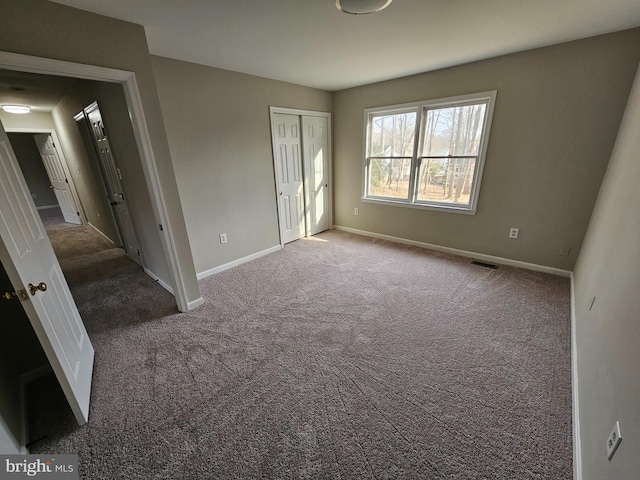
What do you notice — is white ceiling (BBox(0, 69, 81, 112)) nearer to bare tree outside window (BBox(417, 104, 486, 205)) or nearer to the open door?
the open door

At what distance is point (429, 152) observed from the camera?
3.65 meters

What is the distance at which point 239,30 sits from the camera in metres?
2.06

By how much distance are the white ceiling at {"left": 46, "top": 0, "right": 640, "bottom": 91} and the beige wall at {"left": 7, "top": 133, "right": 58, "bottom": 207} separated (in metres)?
8.63

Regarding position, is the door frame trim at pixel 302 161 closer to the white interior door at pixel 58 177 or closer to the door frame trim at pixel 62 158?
the door frame trim at pixel 62 158

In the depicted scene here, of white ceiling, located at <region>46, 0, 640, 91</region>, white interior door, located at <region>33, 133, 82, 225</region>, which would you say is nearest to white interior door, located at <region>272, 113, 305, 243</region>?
white ceiling, located at <region>46, 0, 640, 91</region>

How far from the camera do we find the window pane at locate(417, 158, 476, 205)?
3414 mm

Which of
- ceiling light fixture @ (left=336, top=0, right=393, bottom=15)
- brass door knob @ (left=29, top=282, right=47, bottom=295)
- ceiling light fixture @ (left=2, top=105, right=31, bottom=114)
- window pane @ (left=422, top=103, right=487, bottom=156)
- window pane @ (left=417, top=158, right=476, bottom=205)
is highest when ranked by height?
ceiling light fixture @ (left=336, top=0, right=393, bottom=15)

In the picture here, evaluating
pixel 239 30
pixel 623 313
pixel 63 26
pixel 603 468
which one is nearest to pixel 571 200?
pixel 623 313

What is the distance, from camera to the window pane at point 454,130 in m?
3.21

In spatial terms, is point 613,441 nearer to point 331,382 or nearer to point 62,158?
point 331,382

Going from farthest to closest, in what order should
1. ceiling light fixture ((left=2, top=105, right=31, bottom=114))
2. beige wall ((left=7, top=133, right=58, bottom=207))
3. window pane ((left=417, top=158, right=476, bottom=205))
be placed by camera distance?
beige wall ((left=7, top=133, right=58, bottom=207)) → ceiling light fixture ((left=2, top=105, right=31, bottom=114)) → window pane ((left=417, top=158, right=476, bottom=205))

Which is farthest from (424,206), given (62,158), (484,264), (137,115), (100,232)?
(62,158)

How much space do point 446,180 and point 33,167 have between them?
11.3 m

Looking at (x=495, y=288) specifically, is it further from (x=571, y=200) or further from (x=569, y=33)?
(x=569, y=33)
